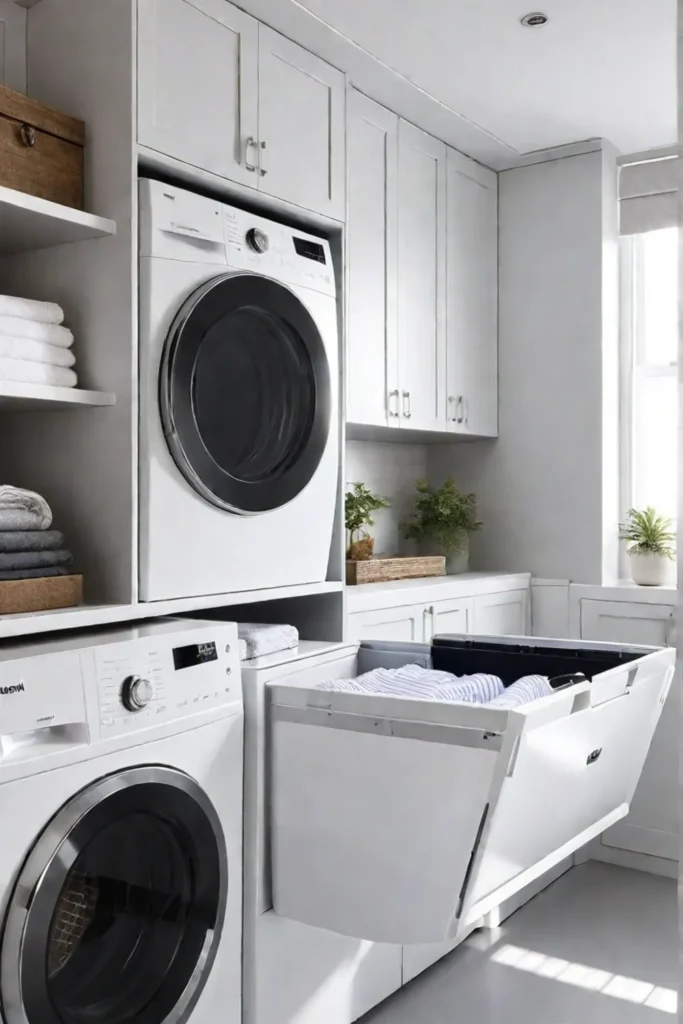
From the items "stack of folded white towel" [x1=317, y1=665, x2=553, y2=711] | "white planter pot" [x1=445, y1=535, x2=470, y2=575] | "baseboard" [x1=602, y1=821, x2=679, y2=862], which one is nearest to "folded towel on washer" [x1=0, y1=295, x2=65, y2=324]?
"stack of folded white towel" [x1=317, y1=665, x2=553, y2=711]

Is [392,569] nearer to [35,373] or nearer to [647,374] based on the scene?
[647,374]

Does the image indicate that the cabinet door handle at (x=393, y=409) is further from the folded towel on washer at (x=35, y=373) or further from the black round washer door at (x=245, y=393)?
the folded towel on washer at (x=35, y=373)

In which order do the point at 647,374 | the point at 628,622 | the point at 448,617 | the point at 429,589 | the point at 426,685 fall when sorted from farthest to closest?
the point at 647,374, the point at 628,622, the point at 448,617, the point at 429,589, the point at 426,685

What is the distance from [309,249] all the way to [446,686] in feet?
3.70

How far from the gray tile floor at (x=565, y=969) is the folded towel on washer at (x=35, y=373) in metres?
1.72

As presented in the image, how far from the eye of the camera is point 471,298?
3551 mm

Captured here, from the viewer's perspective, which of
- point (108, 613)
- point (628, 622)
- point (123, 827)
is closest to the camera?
point (123, 827)

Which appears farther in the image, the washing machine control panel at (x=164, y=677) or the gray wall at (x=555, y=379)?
the gray wall at (x=555, y=379)

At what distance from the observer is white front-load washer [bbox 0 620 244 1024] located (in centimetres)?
152

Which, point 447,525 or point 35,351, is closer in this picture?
point 35,351

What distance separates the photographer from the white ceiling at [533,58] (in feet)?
8.18

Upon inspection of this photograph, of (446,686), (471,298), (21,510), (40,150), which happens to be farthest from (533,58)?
(21,510)

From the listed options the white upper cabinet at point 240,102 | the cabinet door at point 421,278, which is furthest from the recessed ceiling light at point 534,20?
the cabinet door at point 421,278

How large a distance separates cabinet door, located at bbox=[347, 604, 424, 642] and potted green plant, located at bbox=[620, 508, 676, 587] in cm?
96
